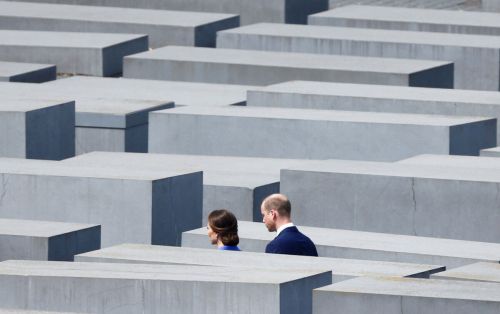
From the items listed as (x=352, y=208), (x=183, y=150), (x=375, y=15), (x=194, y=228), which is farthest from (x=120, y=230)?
(x=375, y=15)

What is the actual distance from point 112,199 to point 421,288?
13.3 feet

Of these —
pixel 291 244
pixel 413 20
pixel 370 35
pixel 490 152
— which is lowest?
pixel 490 152

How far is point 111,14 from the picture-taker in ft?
69.4

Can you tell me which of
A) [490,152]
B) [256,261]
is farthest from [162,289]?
[490,152]

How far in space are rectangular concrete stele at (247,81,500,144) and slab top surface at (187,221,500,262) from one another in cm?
492

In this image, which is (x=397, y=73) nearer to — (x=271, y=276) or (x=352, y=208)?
(x=352, y=208)

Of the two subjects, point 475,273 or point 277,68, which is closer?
point 475,273

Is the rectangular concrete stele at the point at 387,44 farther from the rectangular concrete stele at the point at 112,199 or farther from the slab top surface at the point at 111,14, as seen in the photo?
the rectangular concrete stele at the point at 112,199

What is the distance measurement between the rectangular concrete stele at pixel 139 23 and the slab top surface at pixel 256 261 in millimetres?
11567

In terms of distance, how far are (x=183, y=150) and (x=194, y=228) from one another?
9.89 ft

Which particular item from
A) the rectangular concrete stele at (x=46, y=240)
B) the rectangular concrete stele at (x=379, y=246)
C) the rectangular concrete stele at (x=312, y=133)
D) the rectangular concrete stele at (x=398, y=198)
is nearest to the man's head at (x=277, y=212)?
the rectangular concrete stele at (x=379, y=246)

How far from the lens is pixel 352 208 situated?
1128cm

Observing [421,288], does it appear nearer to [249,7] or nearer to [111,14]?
[111,14]

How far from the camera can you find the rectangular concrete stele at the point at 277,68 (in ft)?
55.6
